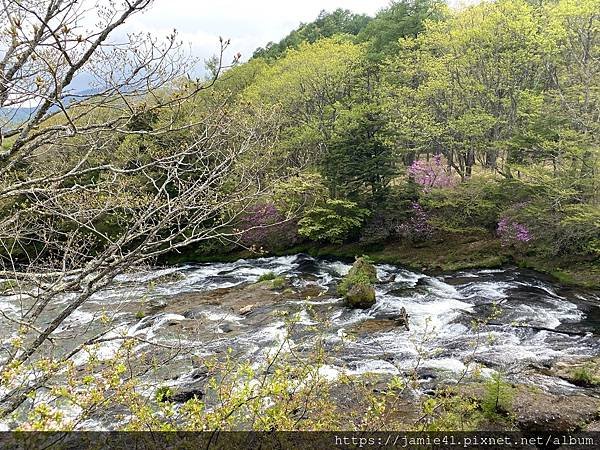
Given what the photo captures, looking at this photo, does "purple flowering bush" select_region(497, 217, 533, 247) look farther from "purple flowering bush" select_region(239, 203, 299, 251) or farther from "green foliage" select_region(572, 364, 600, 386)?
"green foliage" select_region(572, 364, 600, 386)

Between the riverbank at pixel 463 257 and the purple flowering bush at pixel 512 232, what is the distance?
35 centimetres

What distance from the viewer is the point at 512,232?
18.0 meters

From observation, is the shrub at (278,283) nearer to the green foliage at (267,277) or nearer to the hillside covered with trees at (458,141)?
the green foliage at (267,277)

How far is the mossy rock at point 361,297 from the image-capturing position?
1384 centimetres

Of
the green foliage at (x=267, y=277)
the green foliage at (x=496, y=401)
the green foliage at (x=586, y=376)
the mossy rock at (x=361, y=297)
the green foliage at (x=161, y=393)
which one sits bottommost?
the green foliage at (x=586, y=376)

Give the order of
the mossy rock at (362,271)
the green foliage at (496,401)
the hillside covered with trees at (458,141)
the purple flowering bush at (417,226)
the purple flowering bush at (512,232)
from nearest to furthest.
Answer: the green foliage at (496,401) < the mossy rock at (362,271) < the hillside covered with trees at (458,141) < the purple flowering bush at (512,232) < the purple flowering bush at (417,226)

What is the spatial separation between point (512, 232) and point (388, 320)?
27.4 ft

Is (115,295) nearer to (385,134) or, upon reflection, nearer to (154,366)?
(385,134)

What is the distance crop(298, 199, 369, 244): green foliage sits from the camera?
20.3m

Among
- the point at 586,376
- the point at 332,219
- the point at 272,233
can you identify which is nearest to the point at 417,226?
the point at 332,219

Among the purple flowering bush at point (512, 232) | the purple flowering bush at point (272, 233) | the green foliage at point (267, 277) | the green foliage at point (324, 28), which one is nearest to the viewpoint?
the purple flowering bush at point (512, 232)

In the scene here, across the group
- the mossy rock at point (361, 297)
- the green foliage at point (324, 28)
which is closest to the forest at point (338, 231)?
the mossy rock at point (361, 297)

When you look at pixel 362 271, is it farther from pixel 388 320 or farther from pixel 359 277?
pixel 388 320

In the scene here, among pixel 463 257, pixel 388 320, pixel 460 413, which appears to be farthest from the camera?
pixel 463 257
